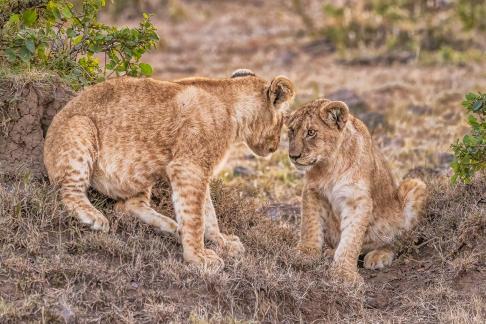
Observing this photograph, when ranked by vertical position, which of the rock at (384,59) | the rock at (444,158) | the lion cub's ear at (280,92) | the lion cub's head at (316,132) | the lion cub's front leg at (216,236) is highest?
the lion cub's ear at (280,92)

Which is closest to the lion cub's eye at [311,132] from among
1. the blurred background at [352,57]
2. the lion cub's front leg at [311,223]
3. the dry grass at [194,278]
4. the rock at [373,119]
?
the lion cub's front leg at [311,223]

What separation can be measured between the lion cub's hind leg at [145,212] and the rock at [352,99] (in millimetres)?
6041

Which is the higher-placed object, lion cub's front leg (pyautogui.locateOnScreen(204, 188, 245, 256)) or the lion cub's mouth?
the lion cub's mouth

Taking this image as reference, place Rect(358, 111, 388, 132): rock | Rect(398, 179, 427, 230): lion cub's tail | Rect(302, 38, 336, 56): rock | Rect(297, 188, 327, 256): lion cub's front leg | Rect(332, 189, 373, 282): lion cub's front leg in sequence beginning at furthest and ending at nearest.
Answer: Rect(302, 38, 336, 56): rock, Rect(358, 111, 388, 132): rock, Rect(398, 179, 427, 230): lion cub's tail, Rect(297, 188, 327, 256): lion cub's front leg, Rect(332, 189, 373, 282): lion cub's front leg

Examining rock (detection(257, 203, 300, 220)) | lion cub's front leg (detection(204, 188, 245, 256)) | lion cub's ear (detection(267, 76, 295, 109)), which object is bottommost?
rock (detection(257, 203, 300, 220))

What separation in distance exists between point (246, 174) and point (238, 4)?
14783mm

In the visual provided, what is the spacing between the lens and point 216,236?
677cm

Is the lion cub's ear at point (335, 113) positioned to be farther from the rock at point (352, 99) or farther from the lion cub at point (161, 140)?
the rock at point (352, 99)

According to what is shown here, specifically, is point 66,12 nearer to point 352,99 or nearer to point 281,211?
point 281,211

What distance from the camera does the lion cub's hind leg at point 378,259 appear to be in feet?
22.7

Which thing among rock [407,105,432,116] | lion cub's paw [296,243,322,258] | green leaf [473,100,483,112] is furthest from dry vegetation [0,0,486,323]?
rock [407,105,432,116]

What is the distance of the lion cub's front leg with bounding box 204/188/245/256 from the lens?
664 cm

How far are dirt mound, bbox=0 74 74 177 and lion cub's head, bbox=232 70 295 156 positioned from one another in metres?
1.58

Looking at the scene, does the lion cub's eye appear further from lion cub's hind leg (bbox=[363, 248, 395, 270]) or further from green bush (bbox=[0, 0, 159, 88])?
green bush (bbox=[0, 0, 159, 88])
